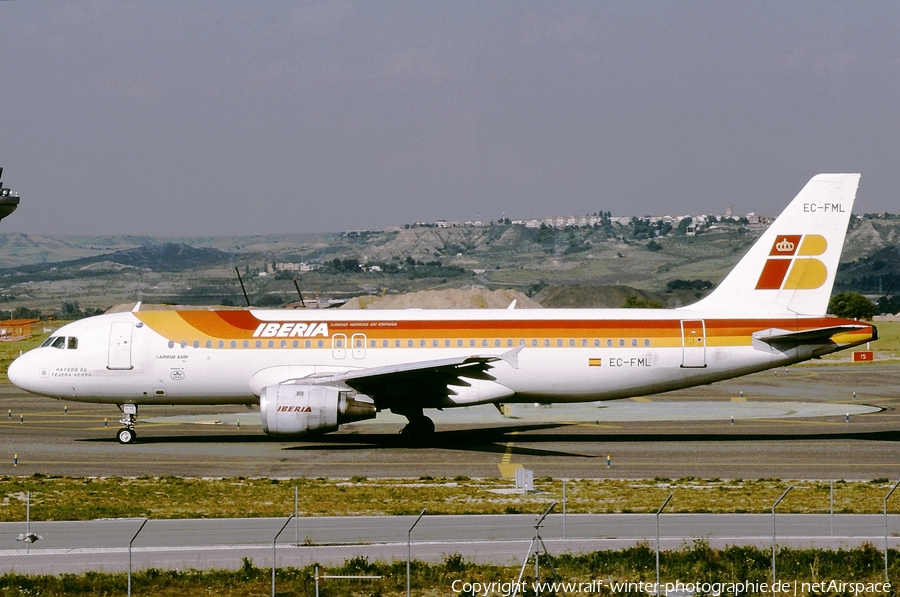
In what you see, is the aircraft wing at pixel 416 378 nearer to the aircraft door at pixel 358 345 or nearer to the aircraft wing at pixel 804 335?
the aircraft door at pixel 358 345

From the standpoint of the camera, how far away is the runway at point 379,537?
734 inches

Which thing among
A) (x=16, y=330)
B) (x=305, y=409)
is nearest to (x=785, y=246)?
(x=305, y=409)

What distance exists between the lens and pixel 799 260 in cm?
3516

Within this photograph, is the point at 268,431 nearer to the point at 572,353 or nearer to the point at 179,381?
the point at 179,381

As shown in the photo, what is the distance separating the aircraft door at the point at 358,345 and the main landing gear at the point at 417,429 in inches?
89.0

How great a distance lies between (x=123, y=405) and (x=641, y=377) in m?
16.5

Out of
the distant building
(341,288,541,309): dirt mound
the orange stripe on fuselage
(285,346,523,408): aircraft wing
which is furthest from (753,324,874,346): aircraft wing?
the distant building

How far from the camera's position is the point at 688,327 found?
112ft

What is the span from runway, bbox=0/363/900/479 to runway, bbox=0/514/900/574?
6261mm

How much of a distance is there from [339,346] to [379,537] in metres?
14.4

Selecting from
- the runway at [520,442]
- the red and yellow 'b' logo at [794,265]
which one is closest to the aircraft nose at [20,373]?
the runway at [520,442]

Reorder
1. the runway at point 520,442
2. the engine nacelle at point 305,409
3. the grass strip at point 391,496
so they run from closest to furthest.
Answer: the grass strip at point 391,496, the runway at point 520,442, the engine nacelle at point 305,409

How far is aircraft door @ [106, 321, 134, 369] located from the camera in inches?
1359

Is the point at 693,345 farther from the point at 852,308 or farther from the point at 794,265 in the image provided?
the point at 852,308
